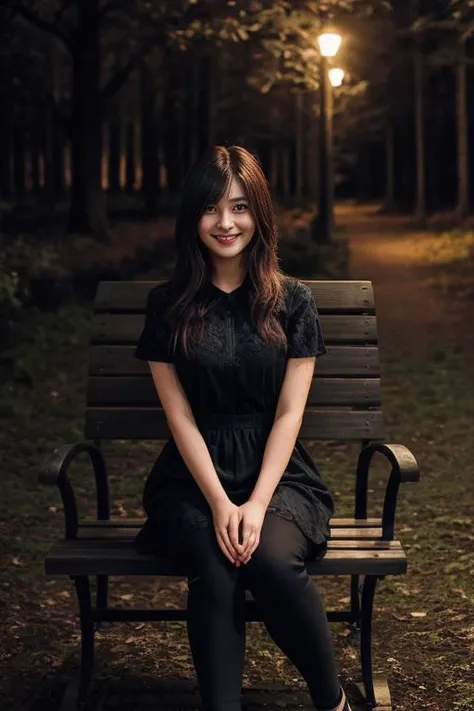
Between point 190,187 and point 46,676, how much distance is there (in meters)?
1.77

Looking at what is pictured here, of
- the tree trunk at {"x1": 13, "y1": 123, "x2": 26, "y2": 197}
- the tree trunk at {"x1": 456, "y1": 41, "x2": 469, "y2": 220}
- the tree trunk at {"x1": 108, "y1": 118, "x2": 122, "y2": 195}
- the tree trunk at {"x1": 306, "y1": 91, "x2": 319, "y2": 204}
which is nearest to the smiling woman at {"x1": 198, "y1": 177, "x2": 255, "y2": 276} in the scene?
the tree trunk at {"x1": 456, "y1": 41, "x2": 469, "y2": 220}

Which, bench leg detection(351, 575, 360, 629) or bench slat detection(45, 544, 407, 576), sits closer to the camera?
bench slat detection(45, 544, 407, 576)

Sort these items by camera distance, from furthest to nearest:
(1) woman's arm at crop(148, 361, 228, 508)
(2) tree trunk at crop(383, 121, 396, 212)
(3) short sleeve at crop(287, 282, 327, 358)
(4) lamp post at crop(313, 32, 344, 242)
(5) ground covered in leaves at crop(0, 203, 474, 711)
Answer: (2) tree trunk at crop(383, 121, 396, 212), (4) lamp post at crop(313, 32, 344, 242), (5) ground covered in leaves at crop(0, 203, 474, 711), (3) short sleeve at crop(287, 282, 327, 358), (1) woman's arm at crop(148, 361, 228, 508)

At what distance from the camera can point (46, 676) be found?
463 cm

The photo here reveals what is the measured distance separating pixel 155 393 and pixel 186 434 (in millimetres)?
753

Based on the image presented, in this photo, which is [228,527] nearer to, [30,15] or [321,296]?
[321,296]

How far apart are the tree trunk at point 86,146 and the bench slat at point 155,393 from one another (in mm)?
20144

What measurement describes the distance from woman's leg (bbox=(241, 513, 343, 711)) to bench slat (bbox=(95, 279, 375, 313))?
1.27 m

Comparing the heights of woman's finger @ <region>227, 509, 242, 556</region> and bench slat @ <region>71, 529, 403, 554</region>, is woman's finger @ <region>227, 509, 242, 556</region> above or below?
above

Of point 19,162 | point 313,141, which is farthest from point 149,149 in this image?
point 19,162

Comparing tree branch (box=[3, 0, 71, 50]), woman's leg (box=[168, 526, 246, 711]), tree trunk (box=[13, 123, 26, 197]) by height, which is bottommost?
woman's leg (box=[168, 526, 246, 711])

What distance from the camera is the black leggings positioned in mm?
3541

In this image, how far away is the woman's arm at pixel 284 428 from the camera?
153 inches

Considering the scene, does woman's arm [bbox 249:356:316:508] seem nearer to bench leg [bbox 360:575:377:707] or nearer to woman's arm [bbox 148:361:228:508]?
woman's arm [bbox 148:361:228:508]
